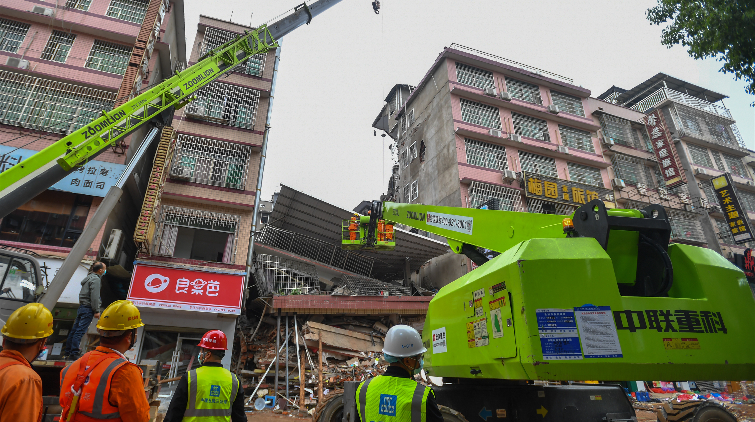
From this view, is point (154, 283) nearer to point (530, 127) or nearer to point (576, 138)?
point (530, 127)

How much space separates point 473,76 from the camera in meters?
23.0

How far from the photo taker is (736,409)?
11398mm

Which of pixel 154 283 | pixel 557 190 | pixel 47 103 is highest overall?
pixel 557 190

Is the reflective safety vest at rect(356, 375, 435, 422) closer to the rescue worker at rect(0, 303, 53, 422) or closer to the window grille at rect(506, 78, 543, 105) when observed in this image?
the rescue worker at rect(0, 303, 53, 422)

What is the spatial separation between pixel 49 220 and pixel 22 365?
12.5 m

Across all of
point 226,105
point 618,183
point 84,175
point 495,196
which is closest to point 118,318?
point 84,175

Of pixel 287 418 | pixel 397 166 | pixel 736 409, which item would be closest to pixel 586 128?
pixel 397 166

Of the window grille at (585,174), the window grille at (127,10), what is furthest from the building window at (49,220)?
the window grille at (585,174)

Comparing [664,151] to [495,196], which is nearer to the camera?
[495,196]

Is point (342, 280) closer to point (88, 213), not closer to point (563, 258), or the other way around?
point (88, 213)

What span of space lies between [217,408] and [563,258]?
3039 millimetres

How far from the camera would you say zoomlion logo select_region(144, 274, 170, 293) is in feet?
38.6

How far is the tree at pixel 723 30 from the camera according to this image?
26.1ft

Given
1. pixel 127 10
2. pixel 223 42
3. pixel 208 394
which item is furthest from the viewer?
pixel 223 42
